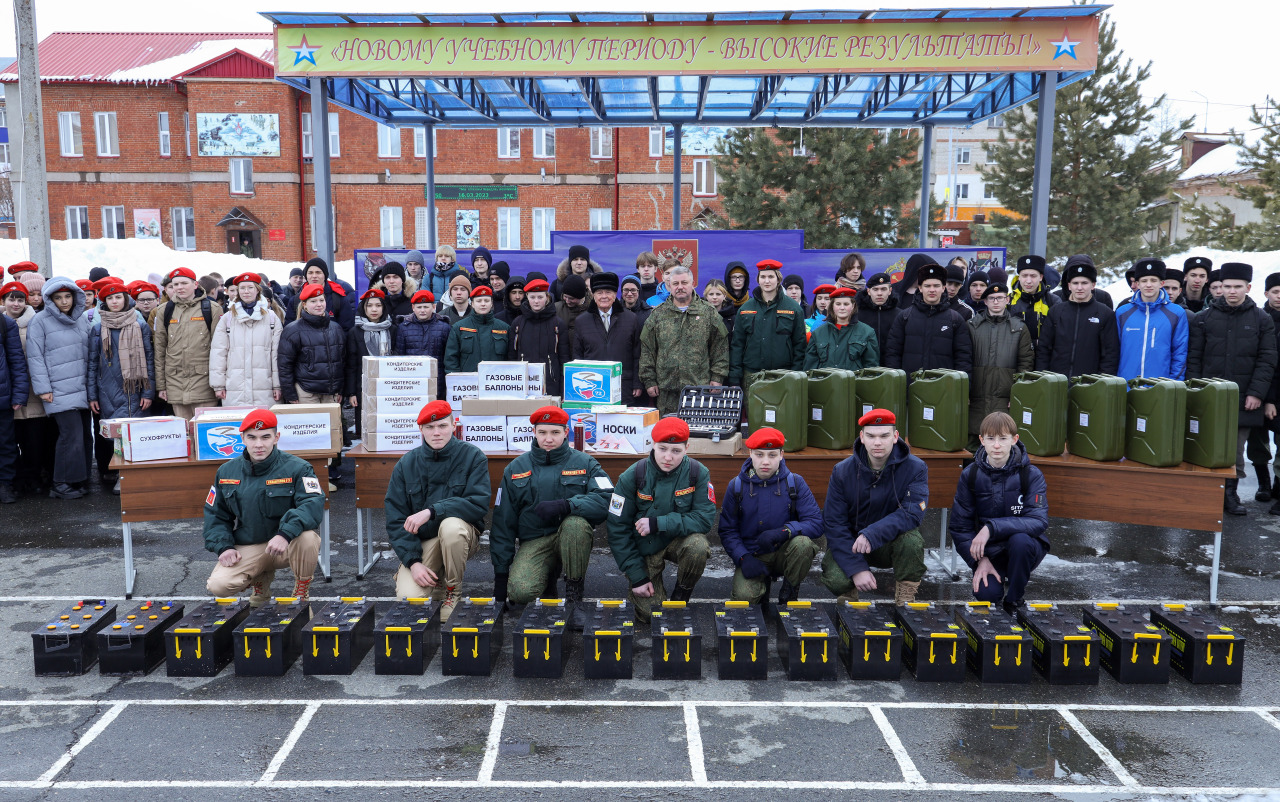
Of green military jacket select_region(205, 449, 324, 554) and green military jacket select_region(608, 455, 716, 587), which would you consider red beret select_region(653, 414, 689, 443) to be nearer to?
green military jacket select_region(608, 455, 716, 587)

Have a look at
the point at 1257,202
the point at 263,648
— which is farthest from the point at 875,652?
the point at 1257,202

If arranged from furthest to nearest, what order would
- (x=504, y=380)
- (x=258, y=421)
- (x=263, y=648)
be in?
(x=504, y=380) < (x=258, y=421) < (x=263, y=648)

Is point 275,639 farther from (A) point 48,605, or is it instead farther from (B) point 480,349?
(B) point 480,349

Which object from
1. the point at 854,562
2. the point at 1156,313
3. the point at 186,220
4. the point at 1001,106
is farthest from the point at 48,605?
the point at 186,220

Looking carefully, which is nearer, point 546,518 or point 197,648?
point 197,648

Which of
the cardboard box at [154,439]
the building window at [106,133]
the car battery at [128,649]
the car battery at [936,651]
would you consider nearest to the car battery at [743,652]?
the car battery at [936,651]

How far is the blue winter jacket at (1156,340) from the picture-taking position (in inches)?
309

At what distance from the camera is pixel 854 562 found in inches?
235

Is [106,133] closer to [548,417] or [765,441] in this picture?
[548,417]

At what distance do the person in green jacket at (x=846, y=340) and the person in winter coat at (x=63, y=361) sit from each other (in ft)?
20.2

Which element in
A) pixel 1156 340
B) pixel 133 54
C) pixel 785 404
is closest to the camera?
pixel 785 404

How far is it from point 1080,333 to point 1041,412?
158cm

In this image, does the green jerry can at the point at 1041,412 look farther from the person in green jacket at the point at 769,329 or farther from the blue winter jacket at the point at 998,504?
the person in green jacket at the point at 769,329

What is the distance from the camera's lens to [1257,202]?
886 inches
